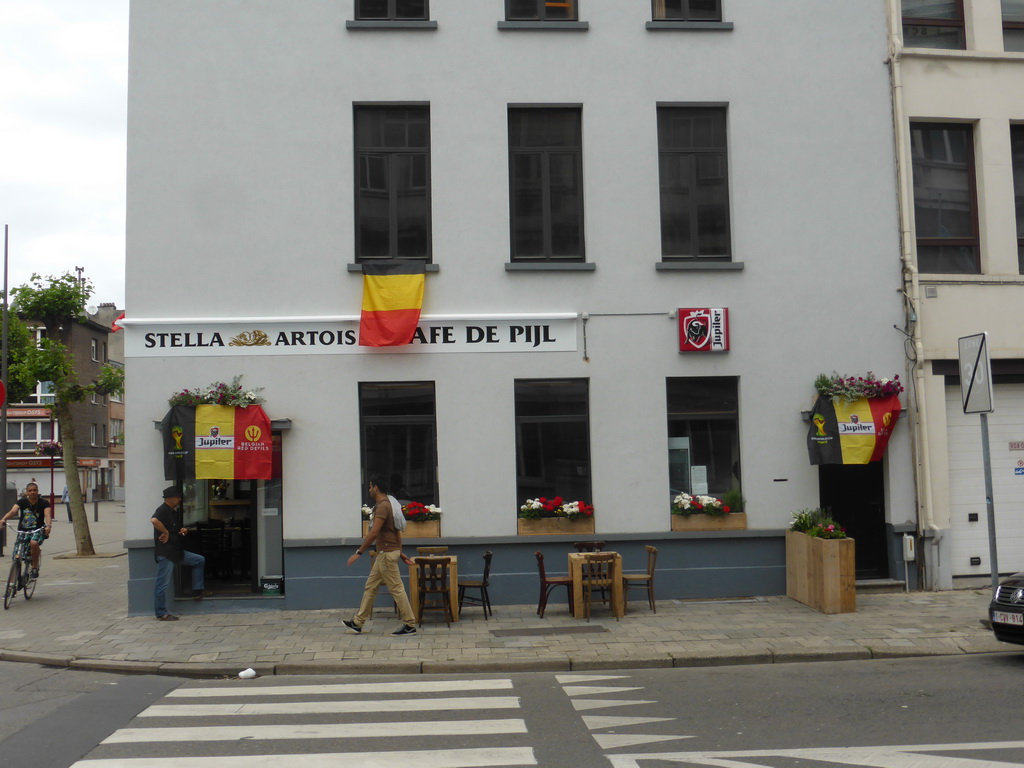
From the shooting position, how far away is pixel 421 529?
44.5 feet

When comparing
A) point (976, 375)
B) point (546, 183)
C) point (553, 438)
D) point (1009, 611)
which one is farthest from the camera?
point (546, 183)

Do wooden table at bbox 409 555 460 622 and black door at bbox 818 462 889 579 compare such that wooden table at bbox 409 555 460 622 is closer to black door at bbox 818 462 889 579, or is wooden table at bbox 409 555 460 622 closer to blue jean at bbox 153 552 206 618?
blue jean at bbox 153 552 206 618

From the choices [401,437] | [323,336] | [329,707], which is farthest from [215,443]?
[329,707]

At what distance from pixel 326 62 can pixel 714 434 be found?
7637mm

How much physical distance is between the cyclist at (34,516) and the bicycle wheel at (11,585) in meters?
0.31

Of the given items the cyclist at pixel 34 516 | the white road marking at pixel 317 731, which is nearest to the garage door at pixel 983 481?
the white road marking at pixel 317 731

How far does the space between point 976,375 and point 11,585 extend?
13341mm

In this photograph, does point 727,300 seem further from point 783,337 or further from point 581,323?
point 581,323

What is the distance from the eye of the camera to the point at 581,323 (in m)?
13.9

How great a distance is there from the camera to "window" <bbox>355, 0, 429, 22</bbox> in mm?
14141

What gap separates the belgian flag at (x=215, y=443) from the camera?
13219 millimetres

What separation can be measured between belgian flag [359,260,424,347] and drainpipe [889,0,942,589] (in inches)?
275

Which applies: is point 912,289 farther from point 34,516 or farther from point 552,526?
point 34,516

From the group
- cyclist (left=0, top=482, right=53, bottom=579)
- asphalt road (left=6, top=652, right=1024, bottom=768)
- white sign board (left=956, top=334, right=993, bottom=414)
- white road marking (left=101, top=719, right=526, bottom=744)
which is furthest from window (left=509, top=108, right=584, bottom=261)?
cyclist (left=0, top=482, right=53, bottom=579)
